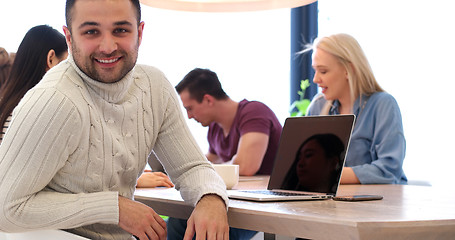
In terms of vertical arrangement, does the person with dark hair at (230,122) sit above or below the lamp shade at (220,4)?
below

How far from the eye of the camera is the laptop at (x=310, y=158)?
154 cm

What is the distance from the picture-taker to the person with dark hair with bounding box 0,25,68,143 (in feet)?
7.32

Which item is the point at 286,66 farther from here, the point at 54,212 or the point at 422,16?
the point at 54,212

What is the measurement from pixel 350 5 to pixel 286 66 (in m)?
0.71

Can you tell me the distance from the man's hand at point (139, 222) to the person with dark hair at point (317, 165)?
487 millimetres

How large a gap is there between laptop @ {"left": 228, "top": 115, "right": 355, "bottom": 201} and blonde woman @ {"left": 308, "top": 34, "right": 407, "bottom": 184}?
41 cm

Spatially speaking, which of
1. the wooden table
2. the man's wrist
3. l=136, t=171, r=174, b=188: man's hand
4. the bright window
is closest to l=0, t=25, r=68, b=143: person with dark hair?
l=136, t=171, r=174, b=188: man's hand

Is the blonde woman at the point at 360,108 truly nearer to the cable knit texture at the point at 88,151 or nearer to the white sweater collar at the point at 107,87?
the cable knit texture at the point at 88,151

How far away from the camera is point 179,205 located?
57.8 inches

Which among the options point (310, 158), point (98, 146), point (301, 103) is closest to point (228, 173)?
point (310, 158)

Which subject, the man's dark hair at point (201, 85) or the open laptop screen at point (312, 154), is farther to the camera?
the man's dark hair at point (201, 85)

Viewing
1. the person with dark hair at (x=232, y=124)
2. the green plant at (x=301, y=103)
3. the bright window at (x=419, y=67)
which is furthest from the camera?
the green plant at (x=301, y=103)

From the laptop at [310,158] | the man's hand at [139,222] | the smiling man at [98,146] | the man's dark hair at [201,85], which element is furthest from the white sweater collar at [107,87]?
the man's dark hair at [201,85]

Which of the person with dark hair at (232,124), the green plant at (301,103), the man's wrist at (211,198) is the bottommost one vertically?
the green plant at (301,103)
